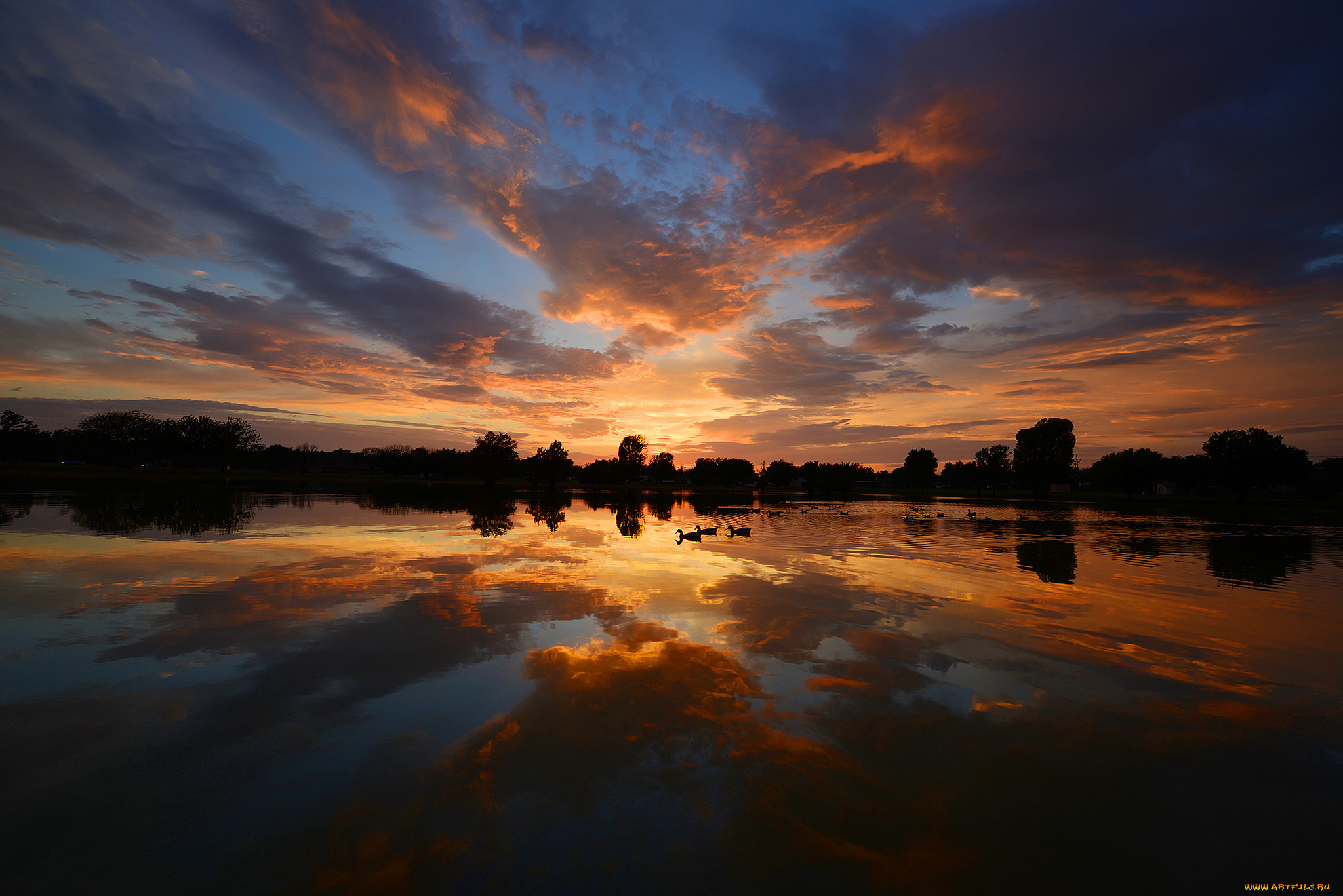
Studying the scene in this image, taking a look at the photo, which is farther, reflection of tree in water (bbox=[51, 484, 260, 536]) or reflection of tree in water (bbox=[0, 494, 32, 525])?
reflection of tree in water (bbox=[0, 494, 32, 525])

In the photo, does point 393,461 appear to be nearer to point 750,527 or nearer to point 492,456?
point 492,456

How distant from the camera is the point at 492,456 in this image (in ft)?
343

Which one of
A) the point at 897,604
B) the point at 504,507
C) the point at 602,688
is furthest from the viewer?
the point at 504,507

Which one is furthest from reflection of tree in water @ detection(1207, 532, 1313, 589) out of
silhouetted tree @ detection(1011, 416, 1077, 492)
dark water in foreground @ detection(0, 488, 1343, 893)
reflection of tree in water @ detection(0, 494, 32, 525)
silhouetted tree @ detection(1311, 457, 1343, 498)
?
silhouetted tree @ detection(1311, 457, 1343, 498)

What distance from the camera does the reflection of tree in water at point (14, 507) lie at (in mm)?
26645

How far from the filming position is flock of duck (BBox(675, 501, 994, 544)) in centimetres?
3100

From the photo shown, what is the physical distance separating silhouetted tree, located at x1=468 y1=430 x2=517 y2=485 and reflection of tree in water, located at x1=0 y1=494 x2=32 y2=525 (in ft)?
212

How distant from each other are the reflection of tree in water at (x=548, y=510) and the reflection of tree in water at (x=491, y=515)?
2.03 m

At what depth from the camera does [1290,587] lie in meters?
19.7

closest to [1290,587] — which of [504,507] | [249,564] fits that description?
[249,564]

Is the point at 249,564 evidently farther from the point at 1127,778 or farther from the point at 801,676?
the point at 1127,778

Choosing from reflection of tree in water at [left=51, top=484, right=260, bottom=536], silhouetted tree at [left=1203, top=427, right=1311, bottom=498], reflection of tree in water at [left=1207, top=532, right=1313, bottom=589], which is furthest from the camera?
silhouetted tree at [left=1203, top=427, right=1311, bottom=498]

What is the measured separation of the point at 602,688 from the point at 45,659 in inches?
385

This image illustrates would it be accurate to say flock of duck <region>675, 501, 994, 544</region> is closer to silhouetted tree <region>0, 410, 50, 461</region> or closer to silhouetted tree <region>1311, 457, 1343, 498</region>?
silhouetted tree <region>1311, 457, 1343, 498</region>
